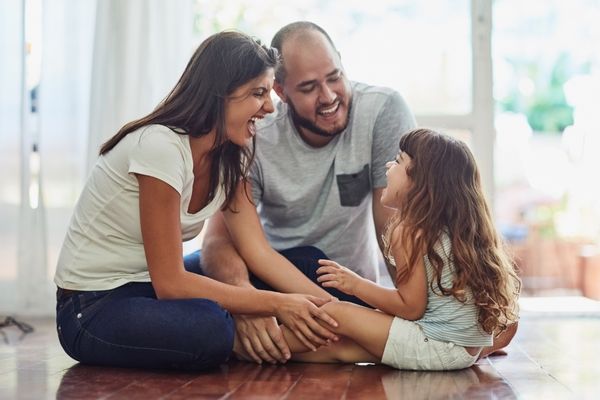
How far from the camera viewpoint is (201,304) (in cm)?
232

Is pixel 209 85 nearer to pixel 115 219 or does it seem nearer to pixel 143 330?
pixel 115 219

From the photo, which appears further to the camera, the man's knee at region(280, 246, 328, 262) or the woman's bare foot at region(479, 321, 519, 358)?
the man's knee at region(280, 246, 328, 262)

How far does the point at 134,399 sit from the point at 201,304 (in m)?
0.37

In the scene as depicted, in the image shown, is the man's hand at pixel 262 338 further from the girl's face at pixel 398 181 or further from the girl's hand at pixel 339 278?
the girl's face at pixel 398 181

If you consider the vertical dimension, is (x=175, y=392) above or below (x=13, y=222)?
below

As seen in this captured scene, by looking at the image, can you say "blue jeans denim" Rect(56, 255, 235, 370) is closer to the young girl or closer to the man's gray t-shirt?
the young girl

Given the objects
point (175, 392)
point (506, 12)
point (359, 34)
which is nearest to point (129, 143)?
point (175, 392)

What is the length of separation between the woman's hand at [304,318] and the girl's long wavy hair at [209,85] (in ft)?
1.44

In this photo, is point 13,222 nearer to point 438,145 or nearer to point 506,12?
point 438,145

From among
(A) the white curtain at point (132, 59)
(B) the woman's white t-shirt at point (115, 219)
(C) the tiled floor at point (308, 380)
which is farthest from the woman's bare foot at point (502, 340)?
(A) the white curtain at point (132, 59)

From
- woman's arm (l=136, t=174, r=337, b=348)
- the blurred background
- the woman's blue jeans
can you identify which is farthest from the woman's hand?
the blurred background

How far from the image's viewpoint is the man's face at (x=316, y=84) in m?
2.75

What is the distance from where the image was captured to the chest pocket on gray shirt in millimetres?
2822

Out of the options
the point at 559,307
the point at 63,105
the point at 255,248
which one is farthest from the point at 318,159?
the point at 559,307
